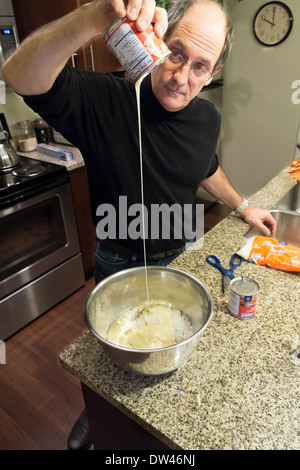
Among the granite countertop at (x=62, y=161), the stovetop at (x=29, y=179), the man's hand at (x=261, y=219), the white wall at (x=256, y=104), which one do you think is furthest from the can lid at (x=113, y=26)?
the white wall at (x=256, y=104)

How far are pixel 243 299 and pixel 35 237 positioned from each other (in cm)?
153

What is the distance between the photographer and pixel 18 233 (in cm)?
196

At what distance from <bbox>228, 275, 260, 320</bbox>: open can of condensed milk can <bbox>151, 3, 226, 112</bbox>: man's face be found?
60 cm

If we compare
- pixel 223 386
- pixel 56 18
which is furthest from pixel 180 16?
pixel 56 18

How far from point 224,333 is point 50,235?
1.56 meters

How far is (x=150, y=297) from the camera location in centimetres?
91

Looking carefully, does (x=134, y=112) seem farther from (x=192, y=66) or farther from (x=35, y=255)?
(x=35, y=255)

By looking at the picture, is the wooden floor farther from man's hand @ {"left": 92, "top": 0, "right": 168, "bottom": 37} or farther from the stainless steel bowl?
man's hand @ {"left": 92, "top": 0, "right": 168, "bottom": 37}

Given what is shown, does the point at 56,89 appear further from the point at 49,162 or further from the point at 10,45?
the point at 10,45

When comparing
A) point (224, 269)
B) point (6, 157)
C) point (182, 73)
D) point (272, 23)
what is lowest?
point (224, 269)

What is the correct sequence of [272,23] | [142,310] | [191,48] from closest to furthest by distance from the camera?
[142,310] < [191,48] < [272,23]

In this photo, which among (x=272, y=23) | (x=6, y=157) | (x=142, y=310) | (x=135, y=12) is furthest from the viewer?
(x=272, y=23)

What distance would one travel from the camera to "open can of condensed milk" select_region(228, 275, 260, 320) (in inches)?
34.1
